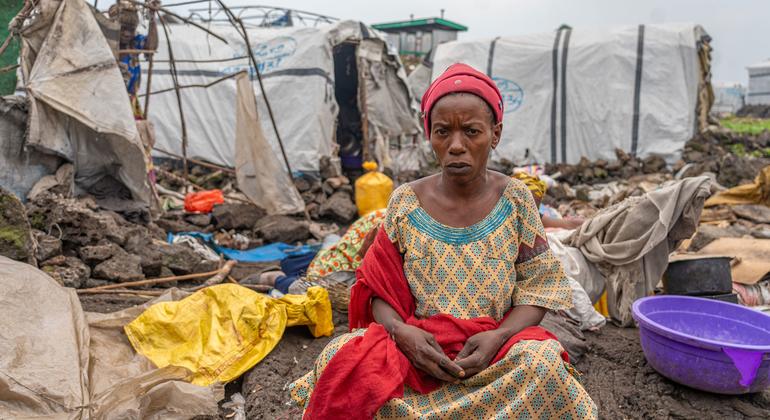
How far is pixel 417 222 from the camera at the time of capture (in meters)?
1.77

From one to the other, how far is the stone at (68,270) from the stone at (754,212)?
243 inches

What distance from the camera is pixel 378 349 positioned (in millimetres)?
1511

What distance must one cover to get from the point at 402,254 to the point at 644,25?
9.44 meters

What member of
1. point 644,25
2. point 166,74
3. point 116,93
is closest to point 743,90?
point 644,25

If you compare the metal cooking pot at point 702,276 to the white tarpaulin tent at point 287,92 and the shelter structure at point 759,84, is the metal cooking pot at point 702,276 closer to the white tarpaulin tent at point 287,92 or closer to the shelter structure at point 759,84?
the white tarpaulin tent at point 287,92

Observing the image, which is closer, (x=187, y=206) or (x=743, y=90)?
(x=187, y=206)

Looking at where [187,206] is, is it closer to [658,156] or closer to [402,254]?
[402,254]

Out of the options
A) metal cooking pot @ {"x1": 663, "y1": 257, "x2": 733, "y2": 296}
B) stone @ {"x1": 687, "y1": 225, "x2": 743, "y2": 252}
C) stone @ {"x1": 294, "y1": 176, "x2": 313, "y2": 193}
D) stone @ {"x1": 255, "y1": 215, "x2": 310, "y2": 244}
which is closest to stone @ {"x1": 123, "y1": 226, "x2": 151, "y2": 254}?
stone @ {"x1": 255, "y1": 215, "x2": 310, "y2": 244}

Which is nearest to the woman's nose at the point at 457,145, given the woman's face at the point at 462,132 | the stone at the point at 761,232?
the woman's face at the point at 462,132

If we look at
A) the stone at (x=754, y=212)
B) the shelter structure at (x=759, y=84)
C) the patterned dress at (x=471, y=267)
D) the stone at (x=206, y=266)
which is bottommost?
the shelter structure at (x=759, y=84)

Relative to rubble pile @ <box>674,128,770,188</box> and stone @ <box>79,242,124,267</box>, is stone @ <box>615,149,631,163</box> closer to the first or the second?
rubble pile @ <box>674,128,770,188</box>

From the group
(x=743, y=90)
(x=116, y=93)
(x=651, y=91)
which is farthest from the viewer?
(x=743, y=90)

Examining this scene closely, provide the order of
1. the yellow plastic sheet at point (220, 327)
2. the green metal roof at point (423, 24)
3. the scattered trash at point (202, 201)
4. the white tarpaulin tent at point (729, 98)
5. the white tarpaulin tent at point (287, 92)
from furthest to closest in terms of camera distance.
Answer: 1. the white tarpaulin tent at point (729, 98)
2. the green metal roof at point (423, 24)
3. the white tarpaulin tent at point (287, 92)
4. the scattered trash at point (202, 201)
5. the yellow plastic sheet at point (220, 327)

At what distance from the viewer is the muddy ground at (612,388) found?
2.44m
